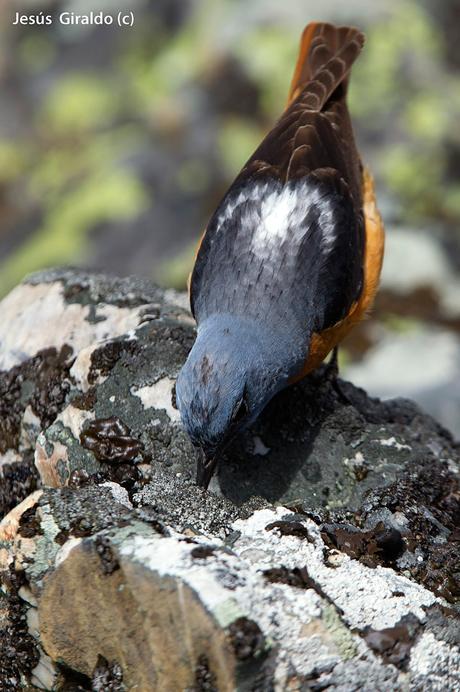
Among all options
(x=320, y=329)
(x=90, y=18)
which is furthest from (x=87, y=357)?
(x=90, y=18)

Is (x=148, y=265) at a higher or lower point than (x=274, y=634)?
higher

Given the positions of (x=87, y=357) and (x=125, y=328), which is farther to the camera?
(x=125, y=328)

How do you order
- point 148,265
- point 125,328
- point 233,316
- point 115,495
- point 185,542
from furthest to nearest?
point 148,265 < point 125,328 < point 233,316 < point 115,495 < point 185,542

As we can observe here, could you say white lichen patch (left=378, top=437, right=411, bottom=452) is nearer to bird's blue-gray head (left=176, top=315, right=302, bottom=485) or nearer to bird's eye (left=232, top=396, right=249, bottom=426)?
bird's blue-gray head (left=176, top=315, right=302, bottom=485)

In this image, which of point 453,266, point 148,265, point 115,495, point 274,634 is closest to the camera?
point 274,634

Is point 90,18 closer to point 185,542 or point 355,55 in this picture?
point 355,55

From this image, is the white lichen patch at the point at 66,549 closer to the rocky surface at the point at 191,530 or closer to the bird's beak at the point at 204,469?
the rocky surface at the point at 191,530
